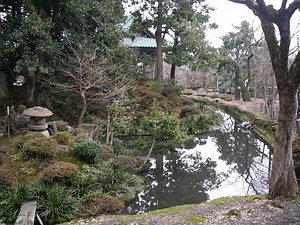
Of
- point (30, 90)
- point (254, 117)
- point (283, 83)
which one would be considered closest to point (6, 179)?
point (283, 83)

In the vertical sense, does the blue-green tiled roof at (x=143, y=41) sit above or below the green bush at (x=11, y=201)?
above

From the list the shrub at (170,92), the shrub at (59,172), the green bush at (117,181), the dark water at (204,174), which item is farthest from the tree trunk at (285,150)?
the shrub at (170,92)

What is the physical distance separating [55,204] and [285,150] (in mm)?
5203

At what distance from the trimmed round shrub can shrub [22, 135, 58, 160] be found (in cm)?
76

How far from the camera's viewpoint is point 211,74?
1519 inches

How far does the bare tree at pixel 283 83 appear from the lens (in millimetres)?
5527

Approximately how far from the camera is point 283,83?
18.6ft

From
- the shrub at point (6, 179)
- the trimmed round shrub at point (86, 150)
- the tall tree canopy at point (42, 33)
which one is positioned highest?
the tall tree canopy at point (42, 33)

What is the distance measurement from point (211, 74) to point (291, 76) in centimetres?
3387

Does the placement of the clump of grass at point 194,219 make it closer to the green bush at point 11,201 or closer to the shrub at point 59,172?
the shrub at point 59,172

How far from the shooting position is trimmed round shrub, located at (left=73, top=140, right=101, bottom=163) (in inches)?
333

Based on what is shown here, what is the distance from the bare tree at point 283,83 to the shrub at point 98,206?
11.9 ft

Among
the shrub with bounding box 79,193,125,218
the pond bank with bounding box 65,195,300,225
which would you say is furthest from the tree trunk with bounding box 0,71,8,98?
the pond bank with bounding box 65,195,300,225

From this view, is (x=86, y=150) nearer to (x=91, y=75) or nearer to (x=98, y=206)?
(x=98, y=206)
